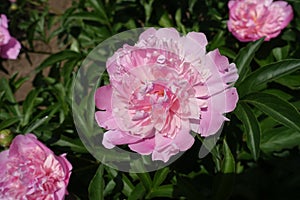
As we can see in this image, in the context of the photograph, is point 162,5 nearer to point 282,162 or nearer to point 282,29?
point 282,29

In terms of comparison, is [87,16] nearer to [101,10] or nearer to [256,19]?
[101,10]

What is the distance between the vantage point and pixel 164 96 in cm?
70

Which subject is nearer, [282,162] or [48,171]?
[48,171]

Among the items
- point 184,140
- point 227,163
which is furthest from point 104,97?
point 227,163

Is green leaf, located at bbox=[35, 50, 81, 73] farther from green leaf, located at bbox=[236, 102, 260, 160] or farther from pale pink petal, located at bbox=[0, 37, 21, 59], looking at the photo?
green leaf, located at bbox=[236, 102, 260, 160]

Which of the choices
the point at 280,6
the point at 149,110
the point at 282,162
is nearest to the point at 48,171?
the point at 149,110

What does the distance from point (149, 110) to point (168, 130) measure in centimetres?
5

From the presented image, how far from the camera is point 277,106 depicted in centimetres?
86

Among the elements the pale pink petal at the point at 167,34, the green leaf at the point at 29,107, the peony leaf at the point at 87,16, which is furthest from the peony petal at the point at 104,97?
the peony leaf at the point at 87,16

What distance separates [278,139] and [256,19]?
1.19 feet

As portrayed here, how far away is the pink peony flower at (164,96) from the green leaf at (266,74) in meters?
0.18

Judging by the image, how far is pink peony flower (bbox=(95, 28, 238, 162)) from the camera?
71 cm

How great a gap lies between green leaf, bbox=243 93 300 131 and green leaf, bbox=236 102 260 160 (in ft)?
0.09

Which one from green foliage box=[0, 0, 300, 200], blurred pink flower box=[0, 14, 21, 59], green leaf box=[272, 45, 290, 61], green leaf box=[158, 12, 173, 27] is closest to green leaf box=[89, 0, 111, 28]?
green foliage box=[0, 0, 300, 200]
